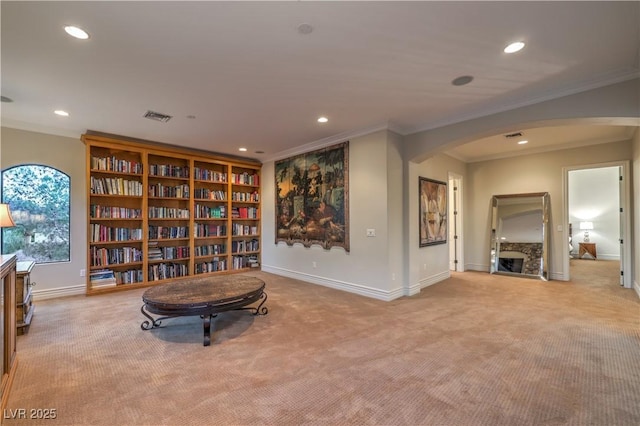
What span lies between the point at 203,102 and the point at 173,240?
3327 millimetres

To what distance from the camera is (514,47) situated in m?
2.45

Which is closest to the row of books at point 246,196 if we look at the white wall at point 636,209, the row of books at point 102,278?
the row of books at point 102,278

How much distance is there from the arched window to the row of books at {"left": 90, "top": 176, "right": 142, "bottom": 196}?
14.9 inches

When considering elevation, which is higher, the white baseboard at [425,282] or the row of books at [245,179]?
the row of books at [245,179]

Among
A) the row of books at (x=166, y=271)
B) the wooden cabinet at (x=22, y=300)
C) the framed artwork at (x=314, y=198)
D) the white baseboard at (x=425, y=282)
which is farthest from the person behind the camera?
the row of books at (x=166, y=271)

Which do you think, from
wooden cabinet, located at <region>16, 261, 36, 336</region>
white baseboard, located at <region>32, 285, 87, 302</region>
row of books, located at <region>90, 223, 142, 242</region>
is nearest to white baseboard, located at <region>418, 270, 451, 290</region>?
row of books, located at <region>90, 223, 142, 242</region>

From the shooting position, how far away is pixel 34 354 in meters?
2.63

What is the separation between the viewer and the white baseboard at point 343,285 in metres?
4.40

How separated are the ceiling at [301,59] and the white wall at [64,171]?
27cm

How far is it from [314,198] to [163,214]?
296 centimetres

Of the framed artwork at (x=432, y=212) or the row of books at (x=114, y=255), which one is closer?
the row of books at (x=114, y=255)

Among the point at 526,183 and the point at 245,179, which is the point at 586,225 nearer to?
the point at 526,183

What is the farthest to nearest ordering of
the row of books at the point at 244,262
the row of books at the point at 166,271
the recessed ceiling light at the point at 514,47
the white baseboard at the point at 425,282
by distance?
the row of books at the point at 244,262 → the row of books at the point at 166,271 → the white baseboard at the point at 425,282 → the recessed ceiling light at the point at 514,47

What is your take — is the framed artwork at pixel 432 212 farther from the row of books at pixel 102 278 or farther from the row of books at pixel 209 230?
Answer: the row of books at pixel 102 278
